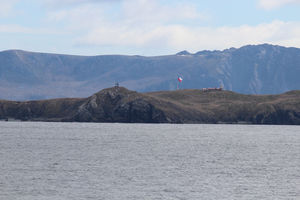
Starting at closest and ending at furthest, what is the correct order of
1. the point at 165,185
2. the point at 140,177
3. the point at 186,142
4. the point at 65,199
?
the point at 65,199 < the point at 165,185 < the point at 140,177 < the point at 186,142

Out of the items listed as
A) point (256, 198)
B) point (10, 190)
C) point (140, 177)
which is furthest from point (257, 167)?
point (10, 190)

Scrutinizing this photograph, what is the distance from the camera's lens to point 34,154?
118375mm

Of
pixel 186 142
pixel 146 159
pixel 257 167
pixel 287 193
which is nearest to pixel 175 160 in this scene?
pixel 146 159

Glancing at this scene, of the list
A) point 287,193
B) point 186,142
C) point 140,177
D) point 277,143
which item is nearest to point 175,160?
point 140,177

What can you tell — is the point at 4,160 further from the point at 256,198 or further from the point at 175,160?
the point at 256,198

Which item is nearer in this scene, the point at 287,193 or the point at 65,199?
the point at 65,199

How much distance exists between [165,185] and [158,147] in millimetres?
63313

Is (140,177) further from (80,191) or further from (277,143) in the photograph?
(277,143)

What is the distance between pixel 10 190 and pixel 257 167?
46686 mm

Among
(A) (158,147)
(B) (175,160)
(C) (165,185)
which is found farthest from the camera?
(A) (158,147)

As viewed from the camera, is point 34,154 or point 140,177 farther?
point 34,154

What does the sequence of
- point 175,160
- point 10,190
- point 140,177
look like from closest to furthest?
point 10,190
point 140,177
point 175,160

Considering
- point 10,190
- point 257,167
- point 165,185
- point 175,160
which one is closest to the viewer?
point 10,190

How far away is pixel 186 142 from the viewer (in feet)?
534
